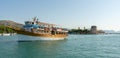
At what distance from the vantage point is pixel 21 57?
31031mm

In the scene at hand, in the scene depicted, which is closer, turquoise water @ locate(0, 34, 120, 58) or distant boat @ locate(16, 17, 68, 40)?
turquoise water @ locate(0, 34, 120, 58)

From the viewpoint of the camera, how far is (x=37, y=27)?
7212cm

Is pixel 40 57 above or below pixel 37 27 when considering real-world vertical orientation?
below

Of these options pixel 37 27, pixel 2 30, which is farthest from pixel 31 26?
pixel 2 30

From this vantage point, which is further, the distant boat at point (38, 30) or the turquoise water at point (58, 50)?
the distant boat at point (38, 30)

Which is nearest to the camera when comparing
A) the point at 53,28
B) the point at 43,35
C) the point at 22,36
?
the point at 22,36

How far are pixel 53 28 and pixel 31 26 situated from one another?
614 inches

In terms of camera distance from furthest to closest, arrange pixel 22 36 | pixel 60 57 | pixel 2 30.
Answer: pixel 2 30, pixel 22 36, pixel 60 57

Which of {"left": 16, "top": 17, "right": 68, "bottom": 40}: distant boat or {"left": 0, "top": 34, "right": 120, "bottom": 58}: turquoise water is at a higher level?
{"left": 16, "top": 17, "right": 68, "bottom": 40}: distant boat

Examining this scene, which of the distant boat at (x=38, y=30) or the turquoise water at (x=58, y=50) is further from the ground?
the distant boat at (x=38, y=30)

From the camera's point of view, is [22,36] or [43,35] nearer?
[22,36]

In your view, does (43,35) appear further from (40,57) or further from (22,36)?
(40,57)

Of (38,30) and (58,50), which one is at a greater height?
(38,30)

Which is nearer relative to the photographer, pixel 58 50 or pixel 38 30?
pixel 58 50
